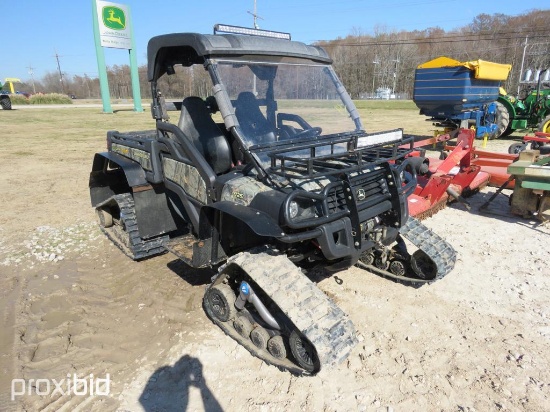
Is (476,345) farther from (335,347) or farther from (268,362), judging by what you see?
(268,362)

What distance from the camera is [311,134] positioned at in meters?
4.05

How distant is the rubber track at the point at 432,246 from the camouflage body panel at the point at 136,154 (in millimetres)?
2890

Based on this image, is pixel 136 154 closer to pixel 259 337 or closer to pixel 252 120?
pixel 252 120

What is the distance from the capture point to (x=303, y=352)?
303 cm

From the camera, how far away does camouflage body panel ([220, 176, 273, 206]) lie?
3262 millimetres

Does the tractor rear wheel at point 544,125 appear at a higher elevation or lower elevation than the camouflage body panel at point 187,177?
lower

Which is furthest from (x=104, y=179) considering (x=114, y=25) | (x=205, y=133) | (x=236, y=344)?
(x=114, y=25)

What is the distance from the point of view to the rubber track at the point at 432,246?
403 cm

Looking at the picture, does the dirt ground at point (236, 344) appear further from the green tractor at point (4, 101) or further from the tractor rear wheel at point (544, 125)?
the green tractor at point (4, 101)

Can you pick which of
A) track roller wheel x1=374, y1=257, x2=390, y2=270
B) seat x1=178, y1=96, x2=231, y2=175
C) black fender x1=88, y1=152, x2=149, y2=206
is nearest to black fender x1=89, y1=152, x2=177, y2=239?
black fender x1=88, y1=152, x2=149, y2=206

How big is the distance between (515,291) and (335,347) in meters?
2.54

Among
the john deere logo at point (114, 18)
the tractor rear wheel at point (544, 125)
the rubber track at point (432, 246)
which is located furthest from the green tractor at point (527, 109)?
the john deere logo at point (114, 18)

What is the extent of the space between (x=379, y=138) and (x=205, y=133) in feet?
5.45

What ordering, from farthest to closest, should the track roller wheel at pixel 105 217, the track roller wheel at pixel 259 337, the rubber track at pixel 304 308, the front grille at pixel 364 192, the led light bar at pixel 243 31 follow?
the track roller wheel at pixel 105 217 < the led light bar at pixel 243 31 < the track roller wheel at pixel 259 337 < the front grille at pixel 364 192 < the rubber track at pixel 304 308
